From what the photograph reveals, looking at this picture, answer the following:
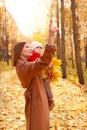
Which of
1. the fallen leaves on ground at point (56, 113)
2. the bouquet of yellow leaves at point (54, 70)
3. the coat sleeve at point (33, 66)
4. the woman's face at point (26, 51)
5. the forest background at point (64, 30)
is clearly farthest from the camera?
the forest background at point (64, 30)

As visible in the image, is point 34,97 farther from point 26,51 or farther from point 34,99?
point 26,51

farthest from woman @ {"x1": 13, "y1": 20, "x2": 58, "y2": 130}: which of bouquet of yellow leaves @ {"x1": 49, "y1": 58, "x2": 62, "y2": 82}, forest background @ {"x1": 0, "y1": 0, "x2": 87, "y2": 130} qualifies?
forest background @ {"x1": 0, "y1": 0, "x2": 87, "y2": 130}

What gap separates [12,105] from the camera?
30.0ft

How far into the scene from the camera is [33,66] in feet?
12.1

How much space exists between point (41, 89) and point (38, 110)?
285mm

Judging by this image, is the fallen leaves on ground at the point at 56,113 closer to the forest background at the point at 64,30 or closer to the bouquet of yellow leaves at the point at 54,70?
the bouquet of yellow leaves at the point at 54,70

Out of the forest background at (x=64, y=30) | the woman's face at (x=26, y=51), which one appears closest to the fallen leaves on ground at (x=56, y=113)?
the woman's face at (x=26, y=51)

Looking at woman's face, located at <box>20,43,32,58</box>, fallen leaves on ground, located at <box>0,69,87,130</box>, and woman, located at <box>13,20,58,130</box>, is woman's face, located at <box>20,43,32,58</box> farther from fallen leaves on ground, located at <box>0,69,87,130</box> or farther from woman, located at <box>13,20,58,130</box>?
fallen leaves on ground, located at <box>0,69,87,130</box>

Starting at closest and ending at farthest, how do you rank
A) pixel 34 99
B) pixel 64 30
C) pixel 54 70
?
pixel 34 99 < pixel 54 70 < pixel 64 30

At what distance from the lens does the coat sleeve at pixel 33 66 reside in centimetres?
354

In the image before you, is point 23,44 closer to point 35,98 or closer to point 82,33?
point 35,98

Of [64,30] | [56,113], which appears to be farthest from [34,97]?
[64,30]

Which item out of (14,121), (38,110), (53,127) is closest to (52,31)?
(38,110)

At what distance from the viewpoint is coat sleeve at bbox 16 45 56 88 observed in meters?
3.54
